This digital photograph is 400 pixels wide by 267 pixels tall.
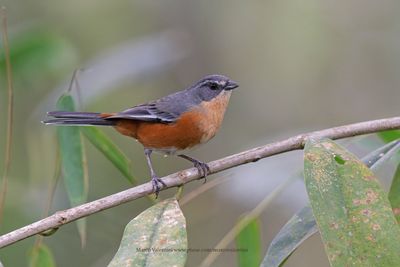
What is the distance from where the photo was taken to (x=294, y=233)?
280 cm

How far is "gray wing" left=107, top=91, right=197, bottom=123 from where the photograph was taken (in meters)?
4.20

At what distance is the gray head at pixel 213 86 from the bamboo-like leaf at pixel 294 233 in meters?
1.64

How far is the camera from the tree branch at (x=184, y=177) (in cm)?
248

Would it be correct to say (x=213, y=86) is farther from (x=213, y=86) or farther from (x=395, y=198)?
(x=395, y=198)

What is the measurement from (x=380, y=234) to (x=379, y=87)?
593cm

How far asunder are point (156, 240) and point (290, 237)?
62cm

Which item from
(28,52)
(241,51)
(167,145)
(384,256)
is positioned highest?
(28,52)

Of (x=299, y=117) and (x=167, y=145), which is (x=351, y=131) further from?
(x=299, y=117)

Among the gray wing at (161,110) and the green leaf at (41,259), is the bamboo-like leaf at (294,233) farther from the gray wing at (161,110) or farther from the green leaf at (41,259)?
the gray wing at (161,110)

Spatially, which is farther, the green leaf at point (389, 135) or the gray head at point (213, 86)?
the gray head at point (213, 86)

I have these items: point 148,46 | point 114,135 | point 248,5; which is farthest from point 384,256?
point 248,5

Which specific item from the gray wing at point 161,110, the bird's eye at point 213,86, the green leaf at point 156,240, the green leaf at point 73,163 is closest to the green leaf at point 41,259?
the green leaf at point 73,163

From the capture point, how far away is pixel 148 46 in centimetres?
532

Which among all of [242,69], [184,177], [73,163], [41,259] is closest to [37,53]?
[73,163]
